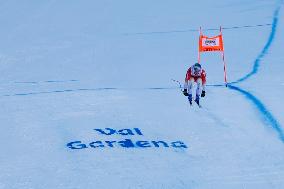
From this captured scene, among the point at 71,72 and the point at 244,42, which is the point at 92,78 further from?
the point at 244,42

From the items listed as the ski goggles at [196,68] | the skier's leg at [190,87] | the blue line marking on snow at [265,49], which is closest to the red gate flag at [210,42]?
the blue line marking on snow at [265,49]

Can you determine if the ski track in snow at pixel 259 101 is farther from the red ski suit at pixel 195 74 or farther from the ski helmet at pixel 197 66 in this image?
the ski helmet at pixel 197 66

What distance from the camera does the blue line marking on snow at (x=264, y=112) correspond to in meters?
10.3

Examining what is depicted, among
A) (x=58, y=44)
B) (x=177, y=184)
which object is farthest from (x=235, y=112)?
(x=58, y=44)

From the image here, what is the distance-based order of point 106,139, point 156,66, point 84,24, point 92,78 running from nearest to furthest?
point 106,139 → point 92,78 → point 156,66 → point 84,24

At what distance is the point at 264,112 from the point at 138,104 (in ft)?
8.60

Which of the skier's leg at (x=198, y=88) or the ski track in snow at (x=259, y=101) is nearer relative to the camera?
the ski track in snow at (x=259, y=101)

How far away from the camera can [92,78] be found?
14.4 m

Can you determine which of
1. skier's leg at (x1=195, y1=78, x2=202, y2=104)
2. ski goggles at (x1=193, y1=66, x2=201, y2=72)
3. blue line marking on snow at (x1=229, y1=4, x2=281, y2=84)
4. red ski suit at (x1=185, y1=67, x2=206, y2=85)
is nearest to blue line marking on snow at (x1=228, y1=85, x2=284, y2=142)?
blue line marking on snow at (x1=229, y1=4, x2=281, y2=84)

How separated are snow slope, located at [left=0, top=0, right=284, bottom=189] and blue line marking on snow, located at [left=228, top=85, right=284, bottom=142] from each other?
0.02 meters

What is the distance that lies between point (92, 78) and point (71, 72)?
948 millimetres

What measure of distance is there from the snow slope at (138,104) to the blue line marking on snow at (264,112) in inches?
0.8

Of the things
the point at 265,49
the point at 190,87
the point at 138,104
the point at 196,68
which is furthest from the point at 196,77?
the point at 265,49

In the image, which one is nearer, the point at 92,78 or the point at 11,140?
the point at 11,140
